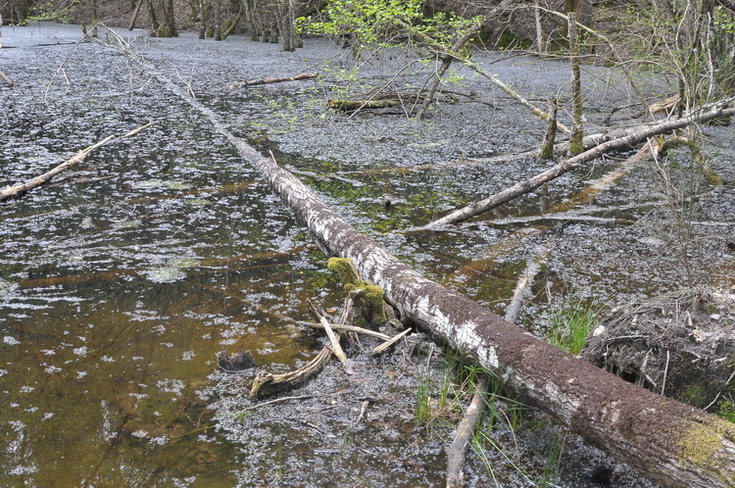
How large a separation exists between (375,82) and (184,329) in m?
12.7

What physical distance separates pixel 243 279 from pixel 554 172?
3.82m

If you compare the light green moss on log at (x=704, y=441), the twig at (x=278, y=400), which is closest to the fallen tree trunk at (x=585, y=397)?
the light green moss on log at (x=704, y=441)

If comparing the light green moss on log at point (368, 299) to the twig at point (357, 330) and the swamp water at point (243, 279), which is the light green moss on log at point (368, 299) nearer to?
the twig at point (357, 330)

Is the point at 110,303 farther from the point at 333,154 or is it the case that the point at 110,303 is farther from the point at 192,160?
the point at 333,154

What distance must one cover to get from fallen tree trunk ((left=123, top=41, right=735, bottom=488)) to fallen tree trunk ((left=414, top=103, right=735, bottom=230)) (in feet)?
6.05

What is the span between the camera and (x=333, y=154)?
9906 mm

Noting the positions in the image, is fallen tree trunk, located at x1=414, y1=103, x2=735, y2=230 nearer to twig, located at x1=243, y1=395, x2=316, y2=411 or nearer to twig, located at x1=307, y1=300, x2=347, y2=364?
twig, located at x1=307, y1=300, x2=347, y2=364

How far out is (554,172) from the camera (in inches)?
287

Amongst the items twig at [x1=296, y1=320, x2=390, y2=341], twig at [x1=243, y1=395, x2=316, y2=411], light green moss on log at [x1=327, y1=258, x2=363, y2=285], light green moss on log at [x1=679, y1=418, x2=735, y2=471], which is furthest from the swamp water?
light green moss on log at [x1=679, y1=418, x2=735, y2=471]

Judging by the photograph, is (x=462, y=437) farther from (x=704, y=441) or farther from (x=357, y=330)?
(x=357, y=330)

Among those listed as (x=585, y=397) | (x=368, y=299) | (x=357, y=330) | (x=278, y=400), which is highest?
(x=585, y=397)

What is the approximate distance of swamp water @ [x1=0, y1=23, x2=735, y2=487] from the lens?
10.9ft

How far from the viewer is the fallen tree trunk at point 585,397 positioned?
8.85 feet

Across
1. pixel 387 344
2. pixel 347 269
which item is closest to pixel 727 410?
pixel 387 344
